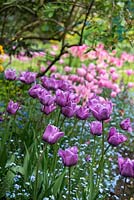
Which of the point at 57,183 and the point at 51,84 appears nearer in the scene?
the point at 57,183

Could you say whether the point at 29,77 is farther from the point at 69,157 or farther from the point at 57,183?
the point at 69,157

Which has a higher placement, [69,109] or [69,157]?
[69,109]

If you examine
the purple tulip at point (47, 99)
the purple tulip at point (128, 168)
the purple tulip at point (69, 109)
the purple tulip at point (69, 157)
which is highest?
the purple tulip at point (47, 99)

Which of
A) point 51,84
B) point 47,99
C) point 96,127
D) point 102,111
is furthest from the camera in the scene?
point 51,84

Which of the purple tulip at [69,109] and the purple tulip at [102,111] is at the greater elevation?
the purple tulip at [69,109]

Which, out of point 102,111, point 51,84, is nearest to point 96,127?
point 102,111

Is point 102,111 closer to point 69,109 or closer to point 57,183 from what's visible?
point 69,109

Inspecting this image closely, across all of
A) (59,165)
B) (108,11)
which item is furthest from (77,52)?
(59,165)

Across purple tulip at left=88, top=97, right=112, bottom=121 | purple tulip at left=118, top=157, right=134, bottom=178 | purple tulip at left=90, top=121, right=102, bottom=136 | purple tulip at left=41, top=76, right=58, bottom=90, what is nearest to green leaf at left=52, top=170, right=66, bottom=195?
purple tulip at left=90, top=121, right=102, bottom=136

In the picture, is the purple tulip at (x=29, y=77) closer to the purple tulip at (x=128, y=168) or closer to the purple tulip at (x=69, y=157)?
the purple tulip at (x=69, y=157)

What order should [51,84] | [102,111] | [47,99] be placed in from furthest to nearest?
[51,84], [47,99], [102,111]

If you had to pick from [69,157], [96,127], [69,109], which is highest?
[69,109]

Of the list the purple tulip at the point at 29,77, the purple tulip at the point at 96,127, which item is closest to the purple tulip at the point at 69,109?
the purple tulip at the point at 96,127

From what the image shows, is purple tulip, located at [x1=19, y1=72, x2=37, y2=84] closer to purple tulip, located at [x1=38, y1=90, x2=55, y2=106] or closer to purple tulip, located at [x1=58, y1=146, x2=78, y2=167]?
purple tulip, located at [x1=38, y1=90, x2=55, y2=106]
